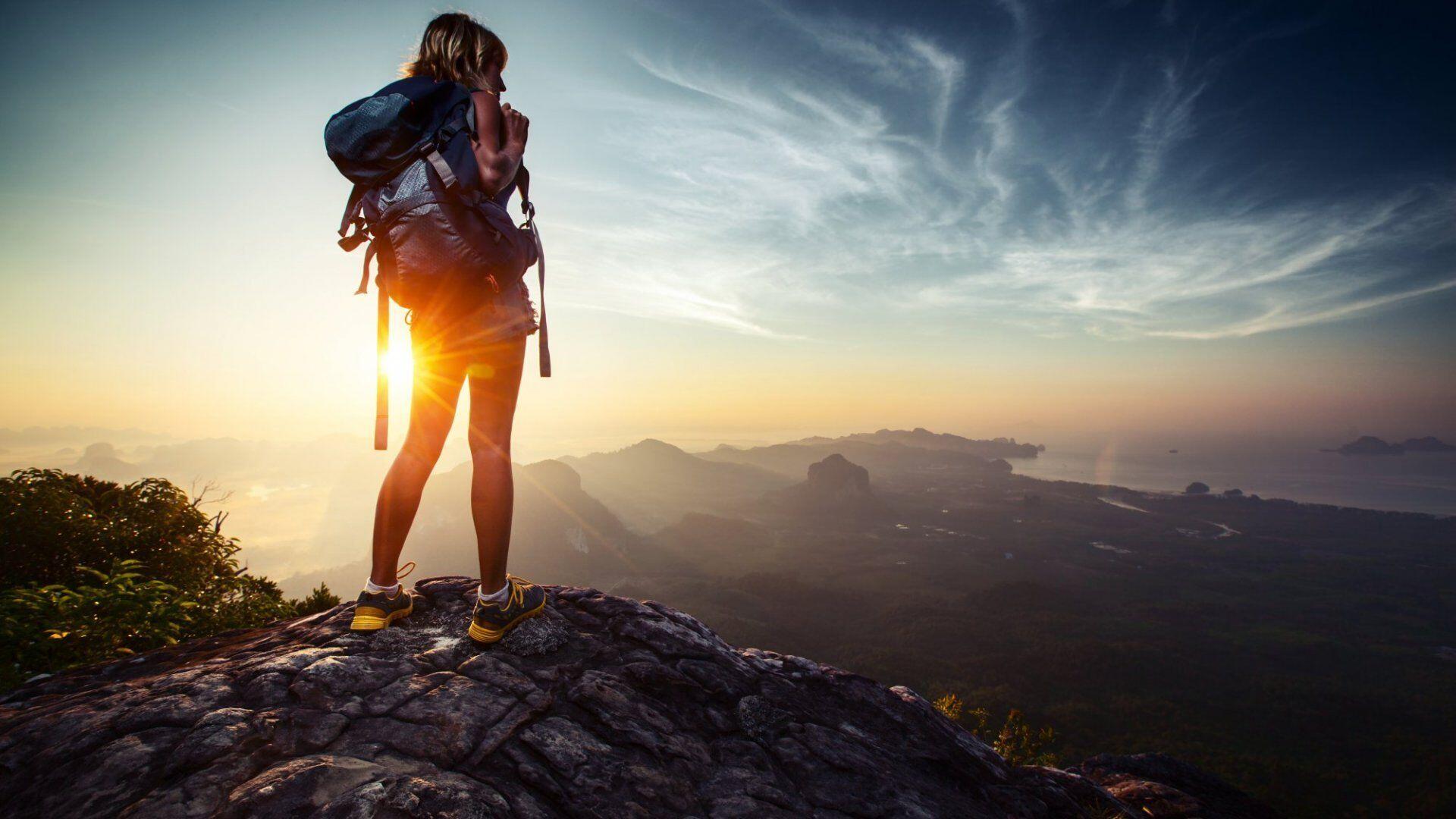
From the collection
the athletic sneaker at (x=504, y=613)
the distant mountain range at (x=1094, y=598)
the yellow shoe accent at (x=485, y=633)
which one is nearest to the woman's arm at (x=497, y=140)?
the athletic sneaker at (x=504, y=613)

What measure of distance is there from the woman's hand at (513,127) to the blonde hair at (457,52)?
268 millimetres

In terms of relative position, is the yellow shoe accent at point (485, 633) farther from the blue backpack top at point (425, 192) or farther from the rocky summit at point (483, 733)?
the blue backpack top at point (425, 192)

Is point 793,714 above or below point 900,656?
above

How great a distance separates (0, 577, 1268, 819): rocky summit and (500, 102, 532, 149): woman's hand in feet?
11.1

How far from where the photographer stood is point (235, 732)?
8.02ft

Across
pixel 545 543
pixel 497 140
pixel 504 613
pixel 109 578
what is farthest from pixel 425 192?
pixel 545 543

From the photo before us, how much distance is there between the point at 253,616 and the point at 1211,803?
13150 mm

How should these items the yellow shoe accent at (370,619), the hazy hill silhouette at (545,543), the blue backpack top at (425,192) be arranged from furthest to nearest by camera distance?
the hazy hill silhouette at (545,543), the yellow shoe accent at (370,619), the blue backpack top at (425,192)

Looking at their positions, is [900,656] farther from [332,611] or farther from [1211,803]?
[332,611]

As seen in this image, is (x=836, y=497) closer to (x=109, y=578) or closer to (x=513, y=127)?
(x=109, y=578)

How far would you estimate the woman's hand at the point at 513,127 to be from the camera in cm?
309

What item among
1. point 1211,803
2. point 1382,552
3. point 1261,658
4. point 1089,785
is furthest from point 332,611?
point 1382,552

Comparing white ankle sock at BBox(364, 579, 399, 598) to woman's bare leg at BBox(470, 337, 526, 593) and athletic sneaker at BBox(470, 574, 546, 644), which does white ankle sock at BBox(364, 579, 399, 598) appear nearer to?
athletic sneaker at BBox(470, 574, 546, 644)

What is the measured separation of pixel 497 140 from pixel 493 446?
1.92 meters
